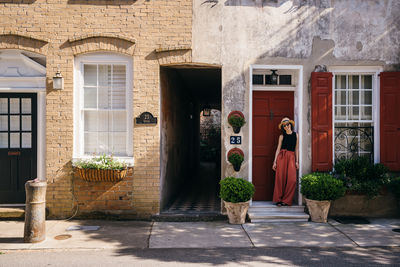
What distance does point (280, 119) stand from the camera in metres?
7.68

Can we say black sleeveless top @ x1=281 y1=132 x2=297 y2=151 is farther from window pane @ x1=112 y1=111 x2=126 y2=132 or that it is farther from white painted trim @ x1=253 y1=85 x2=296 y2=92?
window pane @ x1=112 y1=111 x2=126 y2=132

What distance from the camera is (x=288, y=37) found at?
725 cm

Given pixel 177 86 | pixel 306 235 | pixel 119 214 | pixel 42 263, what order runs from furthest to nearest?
1. pixel 177 86
2. pixel 119 214
3. pixel 306 235
4. pixel 42 263

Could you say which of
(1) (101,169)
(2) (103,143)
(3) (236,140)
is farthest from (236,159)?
(2) (103,143)

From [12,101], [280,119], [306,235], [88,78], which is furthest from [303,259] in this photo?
[12,101]

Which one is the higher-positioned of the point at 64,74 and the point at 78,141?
the point at 64,74

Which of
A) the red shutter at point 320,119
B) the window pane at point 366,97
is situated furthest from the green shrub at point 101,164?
the window pane at point 366,97

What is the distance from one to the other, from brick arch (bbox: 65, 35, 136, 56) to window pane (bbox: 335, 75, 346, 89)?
177 inches

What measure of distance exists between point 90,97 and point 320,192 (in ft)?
16.9

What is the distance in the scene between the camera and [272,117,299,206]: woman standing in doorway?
23.7 ft

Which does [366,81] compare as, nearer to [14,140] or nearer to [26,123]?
[26,123]

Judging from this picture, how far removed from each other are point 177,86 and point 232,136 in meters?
3.07

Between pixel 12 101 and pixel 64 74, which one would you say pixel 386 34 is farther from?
pixel 12 101

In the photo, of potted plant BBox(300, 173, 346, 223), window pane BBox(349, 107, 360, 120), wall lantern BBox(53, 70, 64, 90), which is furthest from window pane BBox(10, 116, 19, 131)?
window pane BBox(349, 107, 360, 120)
